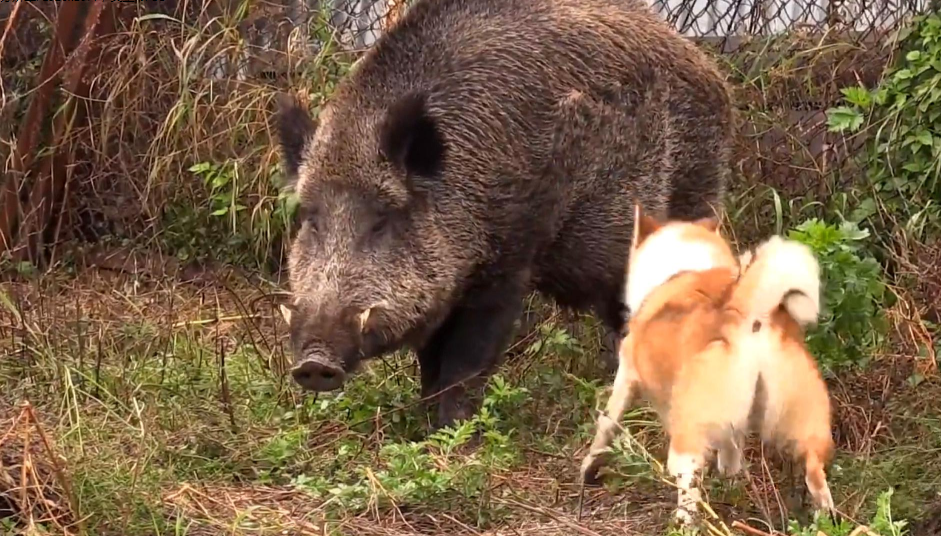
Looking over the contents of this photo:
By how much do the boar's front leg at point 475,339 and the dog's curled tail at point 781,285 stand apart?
1755 mm

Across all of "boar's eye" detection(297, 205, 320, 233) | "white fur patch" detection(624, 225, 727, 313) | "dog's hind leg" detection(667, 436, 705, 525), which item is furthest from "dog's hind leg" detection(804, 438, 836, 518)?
"boar's eye" detection(297, 205, 320, 233)

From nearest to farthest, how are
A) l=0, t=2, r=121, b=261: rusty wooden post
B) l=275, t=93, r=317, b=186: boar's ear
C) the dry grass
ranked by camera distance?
the dry grass
l=275, t=93, r=317, b=186: boar's ear
l=0, t=2, r=121, b=261: rusty wooden post

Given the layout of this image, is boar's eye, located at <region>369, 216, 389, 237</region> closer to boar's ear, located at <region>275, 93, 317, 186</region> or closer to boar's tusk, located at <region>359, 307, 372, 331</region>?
boar's tusk, located at <region>359, 307, 372, 331</region>

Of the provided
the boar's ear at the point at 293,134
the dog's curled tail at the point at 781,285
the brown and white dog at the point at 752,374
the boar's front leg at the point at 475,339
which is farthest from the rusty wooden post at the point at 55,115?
the dog's curled tail at the point at 781,285

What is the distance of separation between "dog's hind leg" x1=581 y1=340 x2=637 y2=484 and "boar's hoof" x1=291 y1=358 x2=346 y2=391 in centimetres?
91

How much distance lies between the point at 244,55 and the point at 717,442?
4259mm

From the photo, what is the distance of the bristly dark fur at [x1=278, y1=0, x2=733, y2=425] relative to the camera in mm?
5152

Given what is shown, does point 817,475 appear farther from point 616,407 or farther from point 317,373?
point 317,373

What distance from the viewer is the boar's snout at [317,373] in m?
4.77

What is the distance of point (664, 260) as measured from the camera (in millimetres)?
4266

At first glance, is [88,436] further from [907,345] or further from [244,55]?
[244,55]

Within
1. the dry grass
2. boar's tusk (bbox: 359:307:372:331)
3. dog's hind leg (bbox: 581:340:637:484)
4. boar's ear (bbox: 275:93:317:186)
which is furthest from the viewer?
boar's ear (bbox: 275:93:317:186)

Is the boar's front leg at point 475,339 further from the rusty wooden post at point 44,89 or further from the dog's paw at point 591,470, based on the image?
the rusty wooden post at point 44,89

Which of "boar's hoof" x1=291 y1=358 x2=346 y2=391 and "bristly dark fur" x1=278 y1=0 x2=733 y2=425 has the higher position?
"bristly dark fur" x1=278 y1=0 x2=733 y2=425
